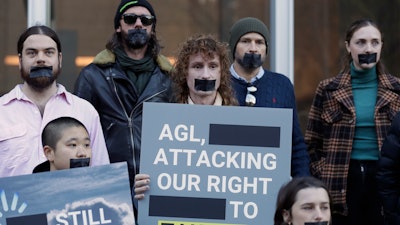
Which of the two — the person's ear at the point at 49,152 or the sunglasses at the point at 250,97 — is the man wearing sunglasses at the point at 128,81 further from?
the person's ear at the point at 49,152

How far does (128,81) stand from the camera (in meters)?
5.73

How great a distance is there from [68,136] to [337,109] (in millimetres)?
1996

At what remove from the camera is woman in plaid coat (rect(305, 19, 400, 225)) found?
6.17 metres

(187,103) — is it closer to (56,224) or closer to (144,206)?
(144,206)

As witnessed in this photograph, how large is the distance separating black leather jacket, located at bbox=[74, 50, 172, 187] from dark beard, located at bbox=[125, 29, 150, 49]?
6.6 inches

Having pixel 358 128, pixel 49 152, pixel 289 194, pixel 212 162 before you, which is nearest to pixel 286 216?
pixel 289 194

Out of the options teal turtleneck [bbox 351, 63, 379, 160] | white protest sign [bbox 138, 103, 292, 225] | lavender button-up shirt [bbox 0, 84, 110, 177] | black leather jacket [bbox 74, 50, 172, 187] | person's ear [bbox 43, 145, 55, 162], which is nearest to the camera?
white protest sign [bbox 138, 103, 292, 225]

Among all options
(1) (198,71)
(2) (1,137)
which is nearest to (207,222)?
(1) (198,71)

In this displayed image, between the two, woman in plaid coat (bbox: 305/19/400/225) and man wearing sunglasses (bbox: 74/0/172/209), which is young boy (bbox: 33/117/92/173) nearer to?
man wearing sunglasses (bbox: 74/0/172/209)

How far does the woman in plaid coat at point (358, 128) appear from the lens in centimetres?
→ 617

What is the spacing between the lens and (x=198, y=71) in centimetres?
538

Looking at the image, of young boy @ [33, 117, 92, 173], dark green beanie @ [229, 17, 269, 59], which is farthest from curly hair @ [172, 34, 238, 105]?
young boy @ [33, 117, 92, 173]

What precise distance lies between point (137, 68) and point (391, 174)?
1.61 m

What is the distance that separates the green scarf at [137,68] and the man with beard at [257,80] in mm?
514
